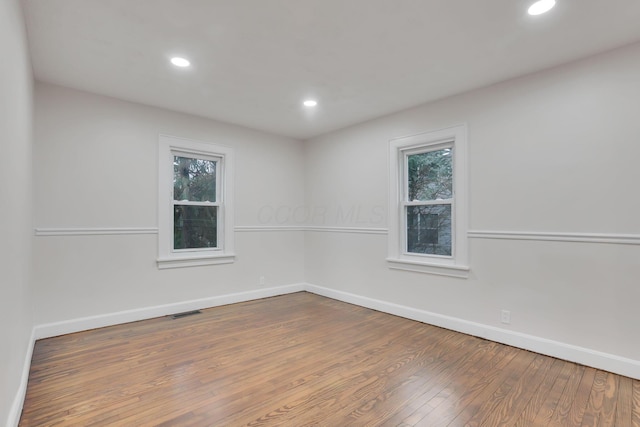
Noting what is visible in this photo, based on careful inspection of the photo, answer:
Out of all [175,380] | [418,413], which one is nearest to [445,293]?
[418,413]

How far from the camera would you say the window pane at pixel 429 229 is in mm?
3646

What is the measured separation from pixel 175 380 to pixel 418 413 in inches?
67.3

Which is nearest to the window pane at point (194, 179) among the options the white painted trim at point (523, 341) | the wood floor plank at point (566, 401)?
the white painted trim at point (523, 341)

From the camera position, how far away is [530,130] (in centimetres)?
295

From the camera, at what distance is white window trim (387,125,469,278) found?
338 cm

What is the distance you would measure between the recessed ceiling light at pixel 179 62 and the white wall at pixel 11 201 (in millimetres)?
950

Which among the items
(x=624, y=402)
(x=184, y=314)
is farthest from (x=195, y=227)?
(x=624, y=402)

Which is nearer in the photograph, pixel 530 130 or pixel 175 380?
pixel 175 380

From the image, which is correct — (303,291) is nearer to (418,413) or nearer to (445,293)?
(445,293)

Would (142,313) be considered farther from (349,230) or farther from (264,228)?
(349,230)

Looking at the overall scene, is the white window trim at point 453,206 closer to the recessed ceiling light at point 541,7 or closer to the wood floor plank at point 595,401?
the wood floor plank at point 595,401

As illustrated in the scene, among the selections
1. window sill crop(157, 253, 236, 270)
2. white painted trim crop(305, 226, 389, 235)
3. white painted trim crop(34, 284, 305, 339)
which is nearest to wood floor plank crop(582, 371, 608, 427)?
white painted trim crop(305, 226, 389, 235)

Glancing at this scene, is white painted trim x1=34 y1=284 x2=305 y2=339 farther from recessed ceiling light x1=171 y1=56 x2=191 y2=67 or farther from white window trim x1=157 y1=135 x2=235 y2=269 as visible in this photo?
recessed ceiling light x1=171 y1=56 x2=191 y2=67

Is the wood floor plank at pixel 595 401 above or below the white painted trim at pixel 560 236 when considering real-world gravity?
below
